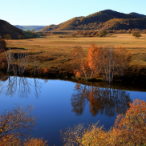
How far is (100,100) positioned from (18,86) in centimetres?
1976

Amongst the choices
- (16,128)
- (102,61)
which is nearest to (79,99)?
(102,61)

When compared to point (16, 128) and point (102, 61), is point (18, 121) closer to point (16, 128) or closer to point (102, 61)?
point (16, 128)

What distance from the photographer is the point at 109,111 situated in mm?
26016

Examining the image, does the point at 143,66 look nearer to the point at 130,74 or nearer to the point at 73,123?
the point at 130,74

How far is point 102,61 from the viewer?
39312mm

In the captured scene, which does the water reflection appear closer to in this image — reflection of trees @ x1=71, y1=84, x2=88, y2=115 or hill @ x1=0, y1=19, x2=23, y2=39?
reflection of trees @ x1=71, y1=84, x2=88, y2=115

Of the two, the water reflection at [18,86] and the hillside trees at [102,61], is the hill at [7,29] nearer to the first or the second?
the water reflection at [18,86]

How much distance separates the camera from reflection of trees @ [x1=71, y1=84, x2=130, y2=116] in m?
26.6

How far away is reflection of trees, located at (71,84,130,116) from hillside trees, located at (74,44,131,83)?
4834 millimetres

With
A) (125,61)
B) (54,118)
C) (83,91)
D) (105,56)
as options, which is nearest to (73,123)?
(54,118)

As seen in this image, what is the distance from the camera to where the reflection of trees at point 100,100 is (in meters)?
26.6

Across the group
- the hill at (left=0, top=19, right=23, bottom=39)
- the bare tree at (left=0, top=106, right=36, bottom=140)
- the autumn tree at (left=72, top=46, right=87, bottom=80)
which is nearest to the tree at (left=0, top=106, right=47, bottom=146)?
the bare tree at (left=0, top=106, right=36, bottom=140)

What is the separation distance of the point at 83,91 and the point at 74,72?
356 inches

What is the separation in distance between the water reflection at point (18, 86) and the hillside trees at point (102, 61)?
39.9 feet
